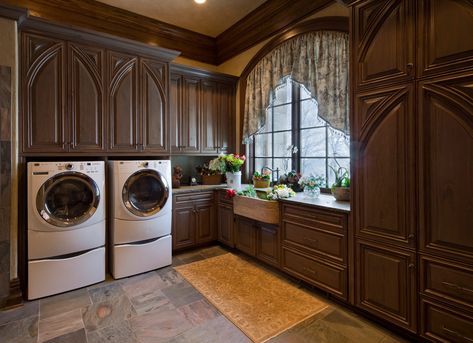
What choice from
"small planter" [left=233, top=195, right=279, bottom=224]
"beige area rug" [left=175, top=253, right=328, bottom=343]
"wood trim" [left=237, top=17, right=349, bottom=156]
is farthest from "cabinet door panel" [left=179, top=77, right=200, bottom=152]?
"beige area rug" [left=175, top=253, right=328, bottom=343]

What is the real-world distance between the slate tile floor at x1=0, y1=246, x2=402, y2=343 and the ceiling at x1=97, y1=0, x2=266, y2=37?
3366 mm

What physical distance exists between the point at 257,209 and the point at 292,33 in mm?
2146

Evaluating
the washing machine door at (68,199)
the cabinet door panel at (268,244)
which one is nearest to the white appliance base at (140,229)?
the washing machine door at (68,199)

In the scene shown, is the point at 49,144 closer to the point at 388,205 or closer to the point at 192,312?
the point at 192,312

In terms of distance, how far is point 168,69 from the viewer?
3.33m

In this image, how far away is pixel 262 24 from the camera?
12.1 ft

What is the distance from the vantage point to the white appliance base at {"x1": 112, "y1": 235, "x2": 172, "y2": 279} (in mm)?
2898

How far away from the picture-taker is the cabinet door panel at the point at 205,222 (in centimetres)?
370

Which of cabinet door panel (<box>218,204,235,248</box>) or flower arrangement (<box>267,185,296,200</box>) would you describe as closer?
flower arrangement (<box>267,185,296,200</box>)

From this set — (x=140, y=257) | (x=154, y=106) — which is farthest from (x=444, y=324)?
(x=154, y=106)

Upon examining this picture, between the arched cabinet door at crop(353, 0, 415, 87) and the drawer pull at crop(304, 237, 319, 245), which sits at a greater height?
the arched cabinet door at crop(353, 0, 415, 87)

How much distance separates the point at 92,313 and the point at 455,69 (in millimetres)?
3115

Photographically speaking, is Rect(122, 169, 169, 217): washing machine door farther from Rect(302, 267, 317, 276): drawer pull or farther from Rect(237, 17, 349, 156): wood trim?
Rect(302, 267, 317, 276): drawer pull

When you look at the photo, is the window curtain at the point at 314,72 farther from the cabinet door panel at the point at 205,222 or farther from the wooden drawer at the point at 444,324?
the wooden drawer at the point at 444,324
